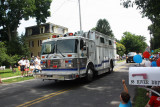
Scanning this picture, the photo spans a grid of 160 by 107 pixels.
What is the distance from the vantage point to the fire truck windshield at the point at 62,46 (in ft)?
28.3

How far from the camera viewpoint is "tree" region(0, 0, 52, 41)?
2891 cm

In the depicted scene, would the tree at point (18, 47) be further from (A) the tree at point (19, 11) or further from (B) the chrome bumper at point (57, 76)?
(B) the chrome bumper at point (57, 76)

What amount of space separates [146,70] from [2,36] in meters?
41.5

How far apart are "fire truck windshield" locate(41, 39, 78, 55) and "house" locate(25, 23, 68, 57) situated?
35.7 meters

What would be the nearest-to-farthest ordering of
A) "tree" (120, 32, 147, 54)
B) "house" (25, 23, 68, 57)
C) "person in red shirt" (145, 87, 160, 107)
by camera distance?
"person in red shirt" (145, 87, 160, 107)
"house" (25, 23, 68, 57)
"tree" (120, 32, 147, 54)

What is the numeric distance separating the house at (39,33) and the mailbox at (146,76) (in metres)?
42.5

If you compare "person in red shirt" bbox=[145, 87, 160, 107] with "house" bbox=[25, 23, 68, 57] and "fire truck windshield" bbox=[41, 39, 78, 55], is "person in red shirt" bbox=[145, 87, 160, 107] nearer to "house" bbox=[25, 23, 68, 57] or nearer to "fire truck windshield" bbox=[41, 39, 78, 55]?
"fire truck windshield" bbox=[41, 39, 78, 55]

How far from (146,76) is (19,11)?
108 feet

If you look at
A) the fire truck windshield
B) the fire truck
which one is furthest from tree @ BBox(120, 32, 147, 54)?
the fire truck windshield

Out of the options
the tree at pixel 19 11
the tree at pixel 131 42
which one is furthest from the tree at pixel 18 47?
the tree at pixel 131 42

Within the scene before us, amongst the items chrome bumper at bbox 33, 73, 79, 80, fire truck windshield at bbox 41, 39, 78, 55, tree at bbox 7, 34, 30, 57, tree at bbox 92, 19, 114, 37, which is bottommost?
chrome bumper at bbox 33, 73, 79, 80

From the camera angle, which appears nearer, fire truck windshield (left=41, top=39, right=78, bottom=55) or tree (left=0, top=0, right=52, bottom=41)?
fire truck windshield (left=41, top=39, right=78, bottom=55)

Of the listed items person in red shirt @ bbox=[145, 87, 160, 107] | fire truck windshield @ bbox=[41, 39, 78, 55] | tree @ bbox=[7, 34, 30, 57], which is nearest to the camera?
person in red shirt @ bbox=[145, 87, 160, 107]

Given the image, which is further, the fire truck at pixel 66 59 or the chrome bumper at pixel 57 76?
the fire truck at pixel 66 59
